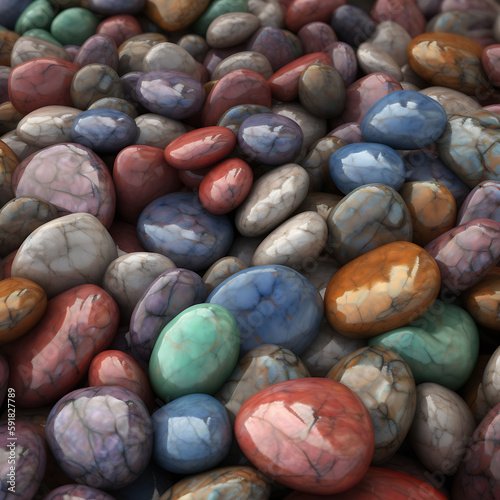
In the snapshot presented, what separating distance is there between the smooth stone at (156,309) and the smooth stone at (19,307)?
0.73ft

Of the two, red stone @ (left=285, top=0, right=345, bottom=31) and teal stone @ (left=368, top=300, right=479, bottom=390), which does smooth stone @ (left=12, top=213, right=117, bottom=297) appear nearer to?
teal stone @ (left=368, top=300, right=479, bottom=390)

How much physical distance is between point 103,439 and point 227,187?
30.2 inches

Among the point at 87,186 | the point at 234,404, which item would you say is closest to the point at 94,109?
the point at 87,186

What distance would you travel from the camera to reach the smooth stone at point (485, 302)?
1.25 metres

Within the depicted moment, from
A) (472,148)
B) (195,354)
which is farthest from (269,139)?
(195,354)

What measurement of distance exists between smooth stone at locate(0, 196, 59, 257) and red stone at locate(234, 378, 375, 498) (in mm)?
847

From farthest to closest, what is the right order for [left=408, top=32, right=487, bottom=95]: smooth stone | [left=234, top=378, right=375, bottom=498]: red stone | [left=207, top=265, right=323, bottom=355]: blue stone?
[left=408, top=32, right=487, bottom=95]: smooth stone, [left=207, top=265, right=323, bottom=355]: blue stone, [left=234, top=378, right=375, bottom=498]: red stone

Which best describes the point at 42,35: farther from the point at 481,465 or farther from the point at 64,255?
the point at 481,465

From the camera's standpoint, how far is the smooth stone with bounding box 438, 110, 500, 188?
1.53m

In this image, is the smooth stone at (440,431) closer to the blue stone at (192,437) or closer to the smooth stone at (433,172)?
the blue stone at (192,437)

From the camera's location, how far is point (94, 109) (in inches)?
64.6

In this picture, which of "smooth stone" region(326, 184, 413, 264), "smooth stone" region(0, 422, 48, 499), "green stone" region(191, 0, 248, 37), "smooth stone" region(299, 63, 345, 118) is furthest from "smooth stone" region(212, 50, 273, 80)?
"smooth stone" region(0, 422, 48, 499)

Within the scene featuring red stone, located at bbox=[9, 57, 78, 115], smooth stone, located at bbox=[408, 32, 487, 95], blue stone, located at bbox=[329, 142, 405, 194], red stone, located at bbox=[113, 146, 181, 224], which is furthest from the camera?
smooth stone, located at bbox=[408, 32, 487, 95]

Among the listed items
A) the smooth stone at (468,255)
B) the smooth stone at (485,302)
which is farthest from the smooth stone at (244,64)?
the smooth stone at (485,302)
